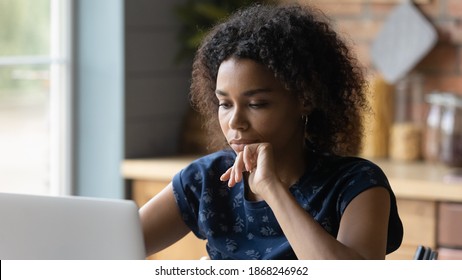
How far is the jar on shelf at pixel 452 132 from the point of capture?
10.7ft


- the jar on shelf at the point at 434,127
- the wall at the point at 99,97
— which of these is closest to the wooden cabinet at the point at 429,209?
the jar on shelf at the point at 434,127

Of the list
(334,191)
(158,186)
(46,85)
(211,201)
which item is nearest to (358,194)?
(334,191)

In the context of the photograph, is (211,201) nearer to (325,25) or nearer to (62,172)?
(325,25)

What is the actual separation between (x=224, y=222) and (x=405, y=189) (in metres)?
1.32

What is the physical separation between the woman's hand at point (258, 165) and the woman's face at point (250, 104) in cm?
2

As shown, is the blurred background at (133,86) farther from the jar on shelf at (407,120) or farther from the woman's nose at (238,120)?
the woman's nose at (238,120)


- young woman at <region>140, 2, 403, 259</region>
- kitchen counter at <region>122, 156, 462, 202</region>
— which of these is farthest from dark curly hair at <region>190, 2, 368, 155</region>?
kitchen counter at <region>122, 156, 462, 202</region>

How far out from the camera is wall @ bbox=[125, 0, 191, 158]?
3.46 m

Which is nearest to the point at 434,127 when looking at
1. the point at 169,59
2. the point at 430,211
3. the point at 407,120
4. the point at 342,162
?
the point at 407,120

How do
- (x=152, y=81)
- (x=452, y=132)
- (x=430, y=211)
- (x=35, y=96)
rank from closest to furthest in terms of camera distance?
(x=430, y=211), (x=452, y=132), (x=35, y=96), (x=152, y=81)

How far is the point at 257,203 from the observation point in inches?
68.7

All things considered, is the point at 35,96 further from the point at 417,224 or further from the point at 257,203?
the point at 257,203

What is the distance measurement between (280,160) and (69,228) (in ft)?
1.83

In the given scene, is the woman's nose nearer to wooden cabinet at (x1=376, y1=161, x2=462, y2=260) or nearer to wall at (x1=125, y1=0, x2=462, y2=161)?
wooden cabinet at (x1=376, y1=161, x2=462, y2=260)
